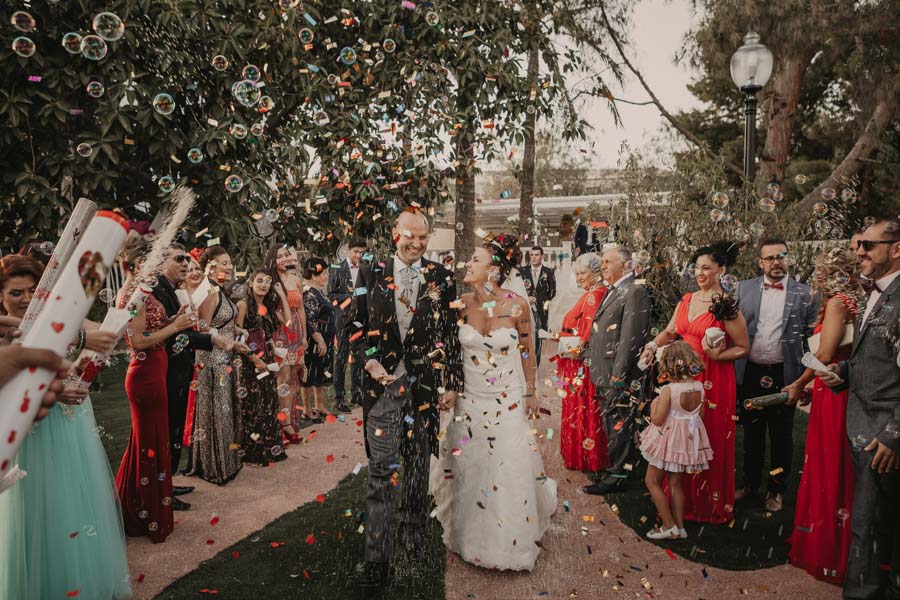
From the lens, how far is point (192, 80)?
15.7ft

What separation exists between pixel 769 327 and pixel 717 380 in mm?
649

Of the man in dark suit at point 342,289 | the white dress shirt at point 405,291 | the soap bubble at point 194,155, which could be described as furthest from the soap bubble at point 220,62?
the man in dark suit at point 342,289

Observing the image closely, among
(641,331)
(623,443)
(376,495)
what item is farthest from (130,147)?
(623,443)

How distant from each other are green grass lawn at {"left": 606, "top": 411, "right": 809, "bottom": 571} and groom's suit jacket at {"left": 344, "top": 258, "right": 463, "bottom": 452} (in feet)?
5.91

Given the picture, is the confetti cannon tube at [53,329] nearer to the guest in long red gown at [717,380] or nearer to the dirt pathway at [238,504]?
the dirt pathway at [238,504]

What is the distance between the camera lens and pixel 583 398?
5625mm

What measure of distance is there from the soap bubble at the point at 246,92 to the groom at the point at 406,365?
1822 millimetres

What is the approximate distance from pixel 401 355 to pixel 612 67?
9.09 m

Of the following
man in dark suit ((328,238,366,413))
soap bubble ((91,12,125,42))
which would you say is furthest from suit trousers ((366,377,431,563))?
man in dark suit ((328,238,366,413))

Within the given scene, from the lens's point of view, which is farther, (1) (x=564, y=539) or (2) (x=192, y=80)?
(2) (x=192, y=80)

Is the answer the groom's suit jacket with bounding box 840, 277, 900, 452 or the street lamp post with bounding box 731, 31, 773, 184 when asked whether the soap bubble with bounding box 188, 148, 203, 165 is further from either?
the street lamp post with bounding box 731, 31, 773, 184

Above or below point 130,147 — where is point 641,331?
below

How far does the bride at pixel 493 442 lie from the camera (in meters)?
3.67

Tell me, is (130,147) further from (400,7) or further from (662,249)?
(662,249)
